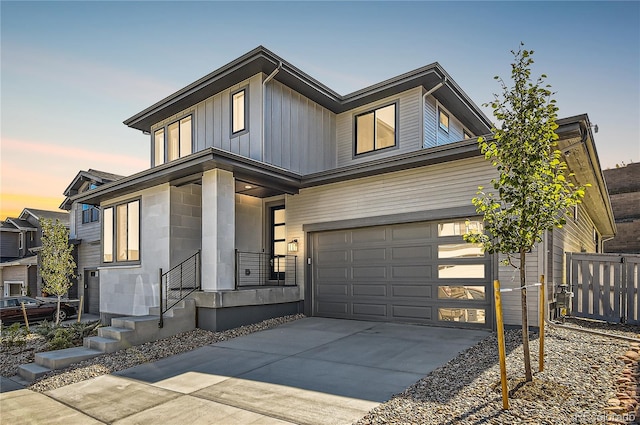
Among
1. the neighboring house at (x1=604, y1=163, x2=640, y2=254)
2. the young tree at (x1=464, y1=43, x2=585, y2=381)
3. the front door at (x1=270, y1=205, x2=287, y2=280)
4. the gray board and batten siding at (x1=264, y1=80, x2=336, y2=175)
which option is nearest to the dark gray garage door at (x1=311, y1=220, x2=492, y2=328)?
the front door at (x1=270, y1=205, x2=287, y2=280)

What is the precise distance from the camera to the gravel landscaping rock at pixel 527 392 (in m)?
3.82

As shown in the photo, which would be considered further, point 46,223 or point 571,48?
point 46,223

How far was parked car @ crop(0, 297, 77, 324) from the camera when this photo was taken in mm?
14367

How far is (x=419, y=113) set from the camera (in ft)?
37.3

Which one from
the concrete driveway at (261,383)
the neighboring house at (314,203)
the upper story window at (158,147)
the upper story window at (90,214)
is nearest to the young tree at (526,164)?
the concrete driveway at (261,383)

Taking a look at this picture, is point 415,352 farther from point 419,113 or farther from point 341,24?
point 341,24

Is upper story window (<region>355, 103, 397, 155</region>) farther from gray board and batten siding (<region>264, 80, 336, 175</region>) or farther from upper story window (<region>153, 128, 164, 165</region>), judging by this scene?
upper story window (<region>153, 128, 164, 165</region>)

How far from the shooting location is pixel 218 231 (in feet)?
29.9

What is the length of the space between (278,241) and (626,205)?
72.0 feet

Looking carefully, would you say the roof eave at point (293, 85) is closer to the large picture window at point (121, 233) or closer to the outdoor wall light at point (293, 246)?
the large picture window at point (121, 233)

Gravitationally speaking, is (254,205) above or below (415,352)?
above

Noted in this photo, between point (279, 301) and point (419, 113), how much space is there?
6.46m

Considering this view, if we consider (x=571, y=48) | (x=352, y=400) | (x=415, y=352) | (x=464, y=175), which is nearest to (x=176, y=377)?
(x=352, y=400)

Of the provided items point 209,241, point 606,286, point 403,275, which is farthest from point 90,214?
point 606,286
